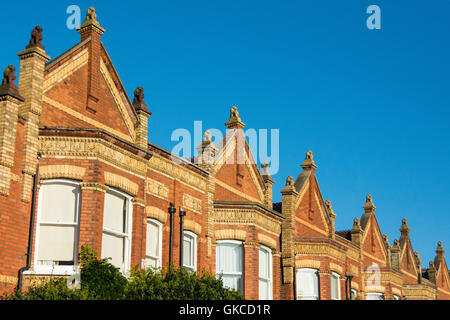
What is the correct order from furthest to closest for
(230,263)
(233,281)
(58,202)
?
(230,263) < (233,281) < (58,202)

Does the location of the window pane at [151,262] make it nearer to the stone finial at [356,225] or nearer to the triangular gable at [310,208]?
the triangular gable at [310,208]

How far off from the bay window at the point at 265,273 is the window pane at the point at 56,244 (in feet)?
35.6

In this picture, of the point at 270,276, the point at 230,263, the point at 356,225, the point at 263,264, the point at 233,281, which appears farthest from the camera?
the point at 356,225

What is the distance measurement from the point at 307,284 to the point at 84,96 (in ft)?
51.9

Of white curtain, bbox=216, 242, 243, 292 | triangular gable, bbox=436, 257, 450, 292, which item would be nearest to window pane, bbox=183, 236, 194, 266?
white curtain, bbox=216, 242, 243, 292

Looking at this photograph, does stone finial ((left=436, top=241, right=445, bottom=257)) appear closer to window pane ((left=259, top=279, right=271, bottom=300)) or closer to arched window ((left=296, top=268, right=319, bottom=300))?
arched window ((left=296, top=268, right=319, bottom=300))

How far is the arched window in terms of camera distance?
101 ft

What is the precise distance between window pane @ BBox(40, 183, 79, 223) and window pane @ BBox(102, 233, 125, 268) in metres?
1.34

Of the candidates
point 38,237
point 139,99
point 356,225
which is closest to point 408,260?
point 356,225

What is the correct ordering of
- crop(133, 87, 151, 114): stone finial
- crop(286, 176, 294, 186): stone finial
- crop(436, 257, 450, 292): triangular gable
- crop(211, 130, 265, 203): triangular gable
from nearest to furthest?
crop(133, 87, 151, 114): stone finial
crop(211, 130, 265, 203): triangular gable
crop(286, 176, 294, 186): stone finial
crop(436, 257, 450, 292): triangular gable

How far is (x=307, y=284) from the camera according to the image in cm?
3120

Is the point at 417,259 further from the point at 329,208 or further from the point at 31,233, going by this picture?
the point at 31,233

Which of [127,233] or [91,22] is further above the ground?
[91,22]
